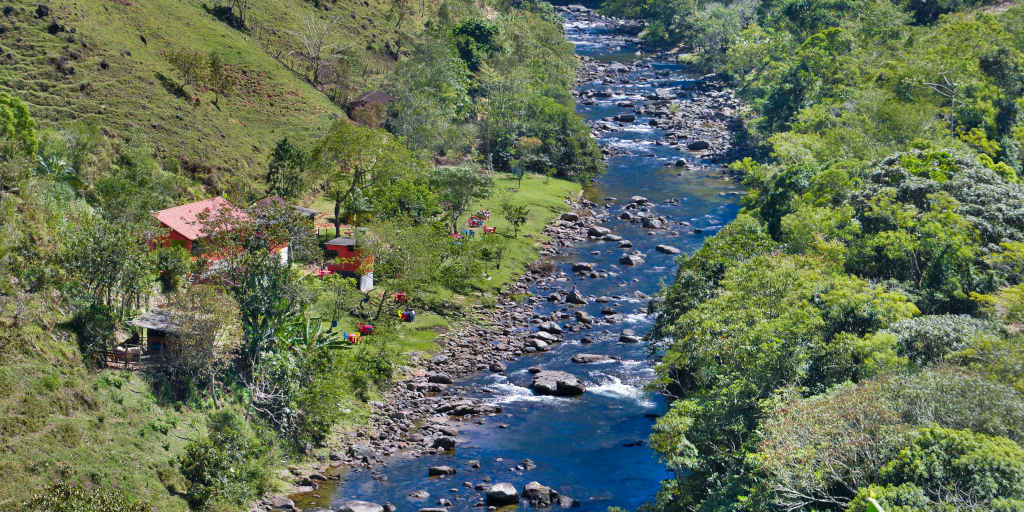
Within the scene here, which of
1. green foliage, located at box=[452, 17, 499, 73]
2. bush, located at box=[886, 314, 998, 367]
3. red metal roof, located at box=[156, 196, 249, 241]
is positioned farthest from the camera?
green foliage, located at box=[452, 17, 499, 73]

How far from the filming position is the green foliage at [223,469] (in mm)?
39469

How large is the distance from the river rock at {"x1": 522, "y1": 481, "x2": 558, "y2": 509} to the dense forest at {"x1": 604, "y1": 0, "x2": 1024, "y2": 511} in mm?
6996

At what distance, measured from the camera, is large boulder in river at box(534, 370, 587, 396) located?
182 feet

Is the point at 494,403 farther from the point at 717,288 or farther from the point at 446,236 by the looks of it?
the point at 446,236

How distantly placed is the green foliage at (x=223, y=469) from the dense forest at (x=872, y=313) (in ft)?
64.1

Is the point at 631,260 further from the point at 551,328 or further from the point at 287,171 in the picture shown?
the point at 287,171

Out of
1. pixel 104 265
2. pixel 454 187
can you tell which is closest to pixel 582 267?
pixel 454 187

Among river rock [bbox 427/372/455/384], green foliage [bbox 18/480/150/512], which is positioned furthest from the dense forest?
green foliage [bbox 18/480/150/512]

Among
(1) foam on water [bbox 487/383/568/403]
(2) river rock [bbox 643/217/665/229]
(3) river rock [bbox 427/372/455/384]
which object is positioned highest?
(2) river rock [bbox 643/217/665/229]

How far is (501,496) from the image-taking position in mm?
43281

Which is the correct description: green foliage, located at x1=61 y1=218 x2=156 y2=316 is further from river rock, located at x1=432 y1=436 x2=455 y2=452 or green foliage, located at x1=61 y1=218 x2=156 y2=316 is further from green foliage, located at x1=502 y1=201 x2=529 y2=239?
green foliage, located at x1=502 y1=201 x2=529 y2=239

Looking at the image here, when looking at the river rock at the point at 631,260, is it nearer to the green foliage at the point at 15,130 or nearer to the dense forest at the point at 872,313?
the dense forest at the point at 872,313

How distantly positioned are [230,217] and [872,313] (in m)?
35.7

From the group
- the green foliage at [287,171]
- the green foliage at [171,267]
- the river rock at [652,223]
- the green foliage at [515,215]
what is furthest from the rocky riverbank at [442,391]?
the green foliage at [287,171]
